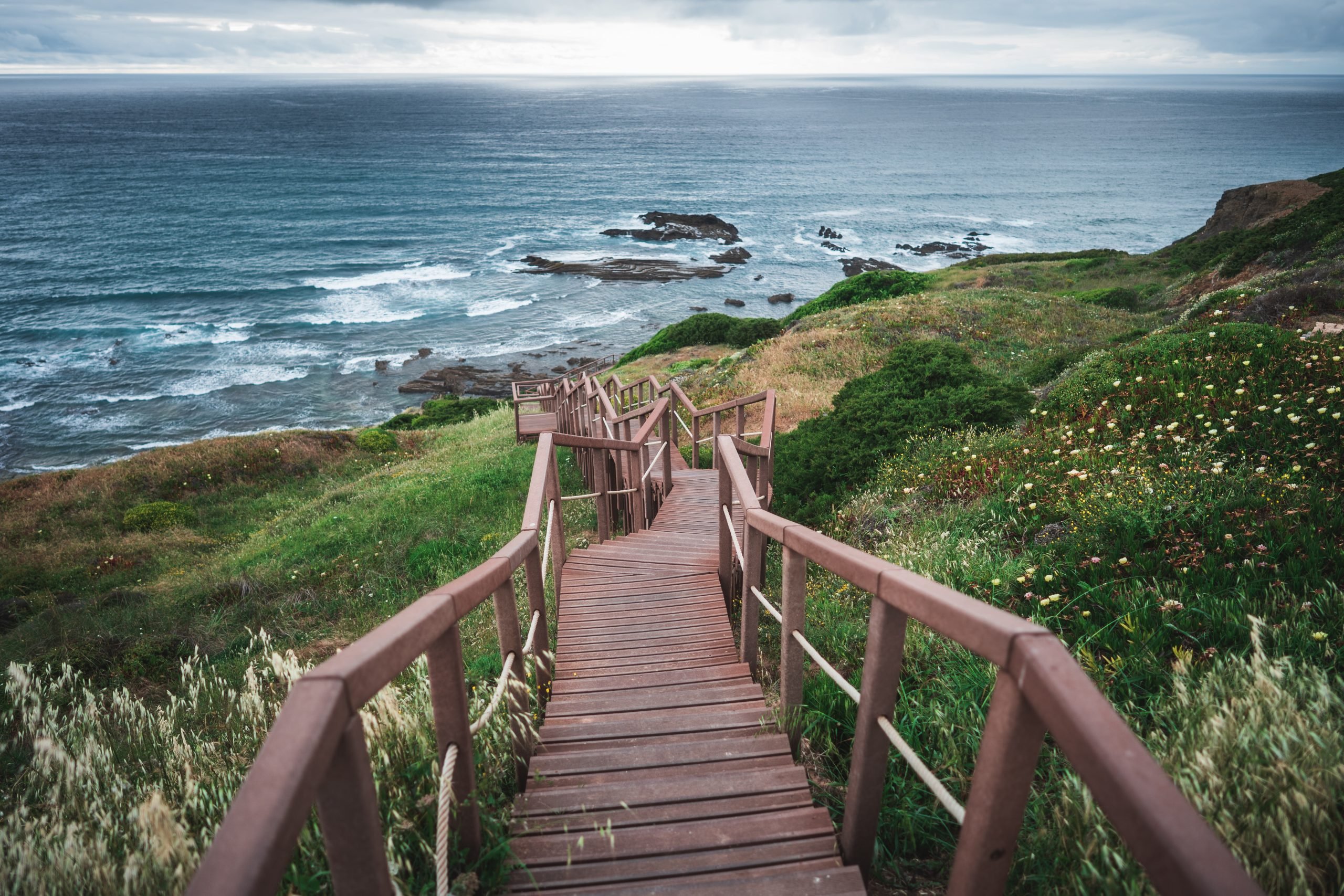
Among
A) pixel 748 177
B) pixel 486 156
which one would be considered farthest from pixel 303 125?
pixel 748 177

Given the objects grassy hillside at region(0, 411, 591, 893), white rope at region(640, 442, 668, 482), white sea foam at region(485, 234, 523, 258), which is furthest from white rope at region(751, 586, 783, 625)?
white sea foam at region(485, 234, 523, 258)

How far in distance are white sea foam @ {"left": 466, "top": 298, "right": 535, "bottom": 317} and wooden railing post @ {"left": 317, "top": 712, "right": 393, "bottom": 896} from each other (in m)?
43.9

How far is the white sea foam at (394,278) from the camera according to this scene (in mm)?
48219

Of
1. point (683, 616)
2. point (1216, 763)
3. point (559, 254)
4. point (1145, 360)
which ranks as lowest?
point (559, 254)

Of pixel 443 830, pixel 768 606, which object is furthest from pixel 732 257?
pixel 443 830

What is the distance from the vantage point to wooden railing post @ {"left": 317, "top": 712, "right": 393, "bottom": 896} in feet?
4.75

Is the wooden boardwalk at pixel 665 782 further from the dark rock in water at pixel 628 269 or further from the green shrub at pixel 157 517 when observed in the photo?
the dark rock in water at pixel 628 269

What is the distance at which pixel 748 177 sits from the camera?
95.2 metres

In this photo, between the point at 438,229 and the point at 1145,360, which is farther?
the point at 438,229

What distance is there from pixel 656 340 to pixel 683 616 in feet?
91.9

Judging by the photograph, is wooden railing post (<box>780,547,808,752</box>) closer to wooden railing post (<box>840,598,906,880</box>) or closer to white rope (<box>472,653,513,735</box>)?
wooden railing post (<box>840,598,906,880</box>)

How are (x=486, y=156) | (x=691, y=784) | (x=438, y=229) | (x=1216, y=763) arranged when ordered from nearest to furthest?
(x=1216, y=763) → (x=691, y=784) → (x=438, y=229) → (x=486, y=156)

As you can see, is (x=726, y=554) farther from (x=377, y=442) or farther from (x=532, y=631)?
(x=377, y=442)

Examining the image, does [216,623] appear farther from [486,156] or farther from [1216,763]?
[486,156]
